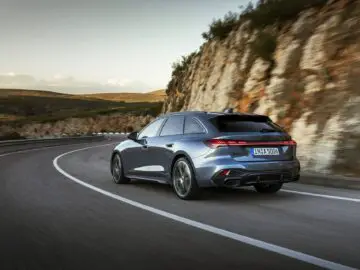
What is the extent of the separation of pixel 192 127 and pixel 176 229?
3286 mm

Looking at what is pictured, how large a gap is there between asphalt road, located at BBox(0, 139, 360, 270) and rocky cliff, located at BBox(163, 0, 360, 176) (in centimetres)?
298

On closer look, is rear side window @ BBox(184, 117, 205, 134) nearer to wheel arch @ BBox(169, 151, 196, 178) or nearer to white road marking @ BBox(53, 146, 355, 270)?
wheel arch @ BBox(169, 151, 196, 178)

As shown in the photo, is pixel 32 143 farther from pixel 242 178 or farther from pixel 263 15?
pixel 242 178

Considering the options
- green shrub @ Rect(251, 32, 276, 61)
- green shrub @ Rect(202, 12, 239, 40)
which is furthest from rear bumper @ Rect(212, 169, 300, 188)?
green shrub @ Rect(202, 12, 239, 40)

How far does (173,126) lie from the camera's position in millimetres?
10297

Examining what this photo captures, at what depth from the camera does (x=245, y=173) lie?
8.66 meters

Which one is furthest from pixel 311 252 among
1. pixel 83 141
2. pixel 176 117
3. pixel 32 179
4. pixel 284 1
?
pixel 83 141

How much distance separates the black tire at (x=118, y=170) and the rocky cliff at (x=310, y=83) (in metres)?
4.77

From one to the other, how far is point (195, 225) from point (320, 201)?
291 cm

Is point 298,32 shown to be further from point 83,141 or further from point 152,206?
point 83,141

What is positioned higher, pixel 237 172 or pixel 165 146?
pixel 165 146

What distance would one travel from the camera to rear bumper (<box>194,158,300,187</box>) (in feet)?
28.4

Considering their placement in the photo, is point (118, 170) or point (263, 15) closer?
point (118, 170)

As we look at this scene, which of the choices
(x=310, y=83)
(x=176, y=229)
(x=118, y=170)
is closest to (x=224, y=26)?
(x=310, y=83)
